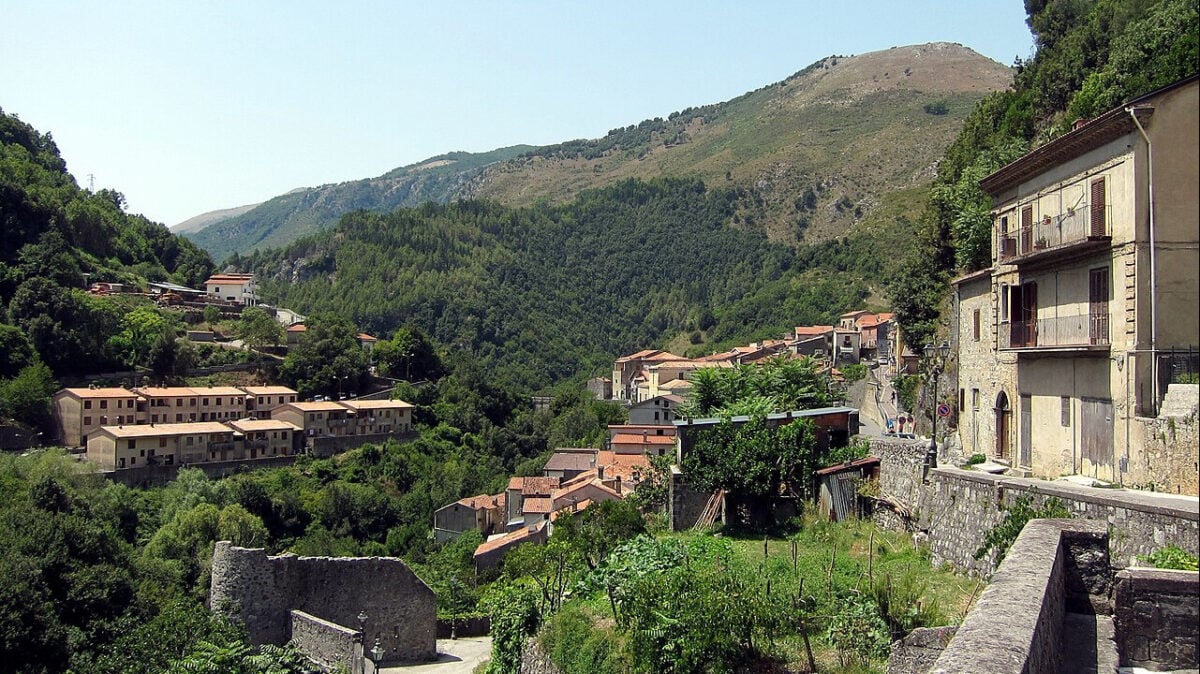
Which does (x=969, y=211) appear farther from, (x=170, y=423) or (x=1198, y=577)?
(x=170, y=423)

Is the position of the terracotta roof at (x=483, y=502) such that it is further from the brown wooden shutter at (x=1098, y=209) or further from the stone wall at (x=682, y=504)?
the brown wooden shutter at (x=1098, y=209)

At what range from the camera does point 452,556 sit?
147 ft

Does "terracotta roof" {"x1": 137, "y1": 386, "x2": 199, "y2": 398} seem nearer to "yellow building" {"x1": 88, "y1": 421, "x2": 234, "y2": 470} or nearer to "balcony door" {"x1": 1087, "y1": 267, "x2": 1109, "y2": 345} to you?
"yellow building" {"x1": 88, "y1": 421, "x2": 234, "y2": 470}

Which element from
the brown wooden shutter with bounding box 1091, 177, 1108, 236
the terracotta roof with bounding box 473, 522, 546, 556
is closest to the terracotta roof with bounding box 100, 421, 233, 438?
the terracotta roof with bounding box 473, 522, 546, 556

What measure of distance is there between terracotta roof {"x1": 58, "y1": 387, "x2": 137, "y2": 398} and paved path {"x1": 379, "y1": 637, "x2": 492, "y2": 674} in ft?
152

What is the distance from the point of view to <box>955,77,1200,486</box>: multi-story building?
7605 millimetres

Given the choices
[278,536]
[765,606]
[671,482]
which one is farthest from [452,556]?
[765,606]

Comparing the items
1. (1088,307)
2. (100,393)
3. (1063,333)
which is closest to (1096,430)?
(1063,333)

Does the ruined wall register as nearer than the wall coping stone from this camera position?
No

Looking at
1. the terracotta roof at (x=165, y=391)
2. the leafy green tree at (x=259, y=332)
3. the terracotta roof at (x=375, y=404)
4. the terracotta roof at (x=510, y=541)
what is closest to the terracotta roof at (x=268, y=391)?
the terracotta roof at (x=375, y=404)

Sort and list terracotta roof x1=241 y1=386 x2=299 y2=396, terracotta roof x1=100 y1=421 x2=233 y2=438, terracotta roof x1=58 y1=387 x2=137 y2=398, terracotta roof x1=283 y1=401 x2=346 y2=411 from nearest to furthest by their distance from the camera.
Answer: terracotta roof x1=100 y1=421 x2=233 y2=438 < terracotta roof x1=58 y1=387 x2=137 y2=398 < terracotta roof x1=283 y1=401 x2=346 y2=411 < terracotta roof x1=241 y1=386 x2=299 y2=396

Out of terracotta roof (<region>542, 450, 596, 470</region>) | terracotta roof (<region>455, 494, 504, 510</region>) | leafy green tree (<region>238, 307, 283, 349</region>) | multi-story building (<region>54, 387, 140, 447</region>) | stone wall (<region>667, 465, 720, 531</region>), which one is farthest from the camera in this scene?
leafy green tree (<region>238, 307, 283, 349</region>)

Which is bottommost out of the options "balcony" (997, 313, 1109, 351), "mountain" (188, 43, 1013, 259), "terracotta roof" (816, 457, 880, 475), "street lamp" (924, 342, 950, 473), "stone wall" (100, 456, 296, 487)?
"stone wall" (100, 456, 296, 487)

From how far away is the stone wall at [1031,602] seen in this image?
4.82 metres
